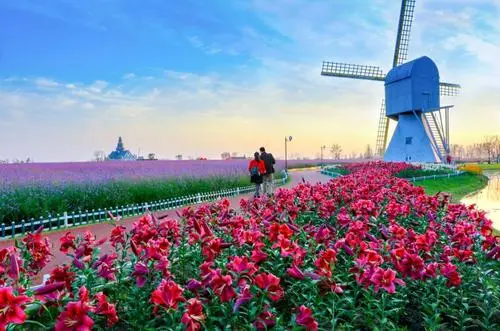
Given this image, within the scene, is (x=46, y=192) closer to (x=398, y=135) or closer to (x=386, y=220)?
(x=386, y=220)

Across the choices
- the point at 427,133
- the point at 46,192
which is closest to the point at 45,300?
the point at 46,192

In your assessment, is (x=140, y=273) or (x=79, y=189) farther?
(x=79, y=189)

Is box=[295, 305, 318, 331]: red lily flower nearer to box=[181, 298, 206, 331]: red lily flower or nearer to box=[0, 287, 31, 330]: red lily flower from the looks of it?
box=[181, 298, 206, 331]: red lily flower

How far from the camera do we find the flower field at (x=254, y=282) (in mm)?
2985

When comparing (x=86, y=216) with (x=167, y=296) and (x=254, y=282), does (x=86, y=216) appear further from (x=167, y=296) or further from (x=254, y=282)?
(x=167, y=296)

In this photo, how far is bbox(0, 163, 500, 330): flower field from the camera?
299cm

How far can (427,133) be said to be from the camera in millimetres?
39250

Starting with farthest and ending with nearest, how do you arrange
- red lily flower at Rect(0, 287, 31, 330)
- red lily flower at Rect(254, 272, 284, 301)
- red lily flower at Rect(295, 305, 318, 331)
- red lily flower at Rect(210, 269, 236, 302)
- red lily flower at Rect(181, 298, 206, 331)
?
red lily flower at Rect(254, 272, 284, 301) < red lily flower at Rect(210, 269, 236, 302) < red lily flower at Rect(295, 305, 318, 331) < red lily flower at Rect(181, 298, 206, 331) < red lily flower at Rect(0, 287, 31, 330)

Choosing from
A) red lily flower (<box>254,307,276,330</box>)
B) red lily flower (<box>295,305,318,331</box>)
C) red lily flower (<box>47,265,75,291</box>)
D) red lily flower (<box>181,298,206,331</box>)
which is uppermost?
red lily flower (<box>47,265,75,291</box>)

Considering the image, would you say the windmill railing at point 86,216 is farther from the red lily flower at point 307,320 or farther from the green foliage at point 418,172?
the green foliage at point 418,172

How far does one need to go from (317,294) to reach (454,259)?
178 centimetres

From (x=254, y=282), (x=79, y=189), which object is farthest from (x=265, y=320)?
(x=79, y=189)

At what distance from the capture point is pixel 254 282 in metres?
3.14

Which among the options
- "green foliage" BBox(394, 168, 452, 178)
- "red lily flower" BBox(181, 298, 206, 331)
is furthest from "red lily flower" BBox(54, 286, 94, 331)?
"green foliage" BBox(394, 168, 452, 178)
